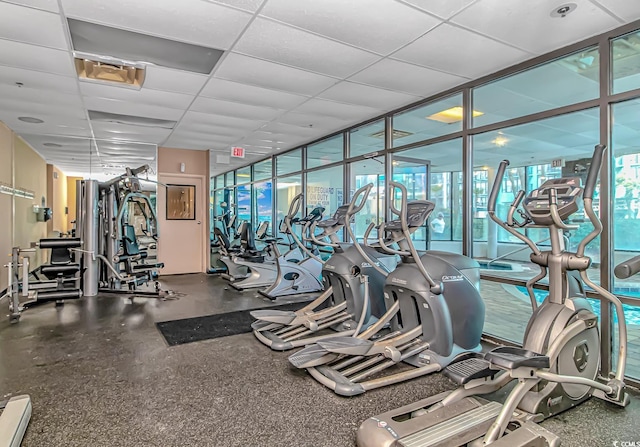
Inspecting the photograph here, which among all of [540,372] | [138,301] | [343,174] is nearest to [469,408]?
[540,372]

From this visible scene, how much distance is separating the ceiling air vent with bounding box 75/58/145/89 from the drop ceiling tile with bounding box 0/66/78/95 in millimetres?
225

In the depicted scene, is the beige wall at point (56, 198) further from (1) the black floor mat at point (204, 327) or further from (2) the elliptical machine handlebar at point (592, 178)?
(2) the elliptical machine handlebar at point (592, 178)

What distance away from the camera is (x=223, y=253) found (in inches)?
282

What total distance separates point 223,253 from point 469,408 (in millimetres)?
5725

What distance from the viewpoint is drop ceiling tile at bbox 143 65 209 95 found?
11.9 ft

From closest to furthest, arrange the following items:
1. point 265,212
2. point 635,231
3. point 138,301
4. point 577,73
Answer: point 635,231 → point 577,73 → point 138,301 → point 265,212

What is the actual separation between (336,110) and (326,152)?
187 cm

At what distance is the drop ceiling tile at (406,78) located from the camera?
3545 mm

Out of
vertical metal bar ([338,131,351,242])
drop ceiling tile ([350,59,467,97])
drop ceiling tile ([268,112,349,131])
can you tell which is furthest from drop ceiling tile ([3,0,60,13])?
vertical metal bar ([338,131,351,242])

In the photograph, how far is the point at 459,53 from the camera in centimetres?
322

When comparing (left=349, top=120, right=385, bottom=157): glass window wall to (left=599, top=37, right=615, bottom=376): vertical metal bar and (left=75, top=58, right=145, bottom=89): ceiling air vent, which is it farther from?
(left=75, top=58, right=145, bottom=89): ceiling air vent

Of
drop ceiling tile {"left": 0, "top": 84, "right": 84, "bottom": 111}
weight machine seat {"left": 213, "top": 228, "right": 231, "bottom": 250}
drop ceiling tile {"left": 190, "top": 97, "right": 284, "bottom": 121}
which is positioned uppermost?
drop ceiling tile {"left": 190, "top": 97, "right": 284, "bottom": 121}

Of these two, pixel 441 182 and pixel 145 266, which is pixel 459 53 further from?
pixel 145 266

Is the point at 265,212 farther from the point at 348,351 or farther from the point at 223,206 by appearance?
the point at 348,351
